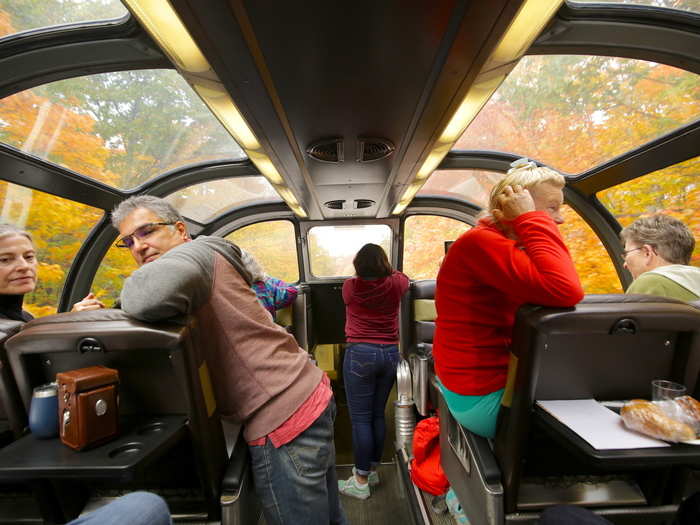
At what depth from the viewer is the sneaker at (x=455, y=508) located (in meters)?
2.02

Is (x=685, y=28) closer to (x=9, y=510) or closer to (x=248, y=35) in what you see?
(x=248, y=35)

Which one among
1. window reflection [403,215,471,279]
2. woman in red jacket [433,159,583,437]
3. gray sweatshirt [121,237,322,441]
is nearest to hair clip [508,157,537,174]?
woman in red jacket [433,159,583,437]

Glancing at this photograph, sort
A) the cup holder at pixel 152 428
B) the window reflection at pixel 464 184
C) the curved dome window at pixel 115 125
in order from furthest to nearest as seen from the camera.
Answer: the window reflection at pixel 464 184, the curved dome window at pixel 115 125, the cup holder at pixel 152 428

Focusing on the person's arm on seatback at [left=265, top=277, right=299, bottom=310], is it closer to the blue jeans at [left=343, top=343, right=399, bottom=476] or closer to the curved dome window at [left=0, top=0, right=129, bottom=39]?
the blue jeans at [left=343, top=343, right=399, bottom=476]

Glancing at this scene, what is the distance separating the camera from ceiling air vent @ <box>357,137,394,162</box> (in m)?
2.33

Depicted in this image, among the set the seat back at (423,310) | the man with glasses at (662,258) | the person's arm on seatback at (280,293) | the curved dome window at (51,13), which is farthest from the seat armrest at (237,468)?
the seat back at (423,310)

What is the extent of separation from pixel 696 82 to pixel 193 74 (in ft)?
10.1

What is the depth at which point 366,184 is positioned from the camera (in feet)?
11.3

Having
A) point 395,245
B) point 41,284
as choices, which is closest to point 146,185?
point 41,284

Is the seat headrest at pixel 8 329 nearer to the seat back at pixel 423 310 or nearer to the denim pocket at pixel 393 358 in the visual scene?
the denim pocket at pixel 393 358

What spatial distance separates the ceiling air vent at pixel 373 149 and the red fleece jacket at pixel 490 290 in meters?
1.00

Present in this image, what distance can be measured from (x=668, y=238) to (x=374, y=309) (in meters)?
2.24

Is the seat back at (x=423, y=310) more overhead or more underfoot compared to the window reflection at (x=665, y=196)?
more underfoot

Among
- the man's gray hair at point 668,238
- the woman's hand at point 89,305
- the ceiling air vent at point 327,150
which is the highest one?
the ceiling air vent at point 327,150
